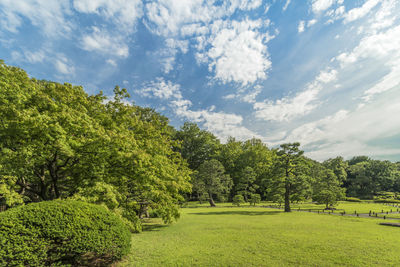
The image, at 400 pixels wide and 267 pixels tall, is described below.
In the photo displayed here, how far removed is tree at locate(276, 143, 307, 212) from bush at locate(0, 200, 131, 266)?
25.5 m

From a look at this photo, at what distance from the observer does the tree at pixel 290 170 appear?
26672 mm

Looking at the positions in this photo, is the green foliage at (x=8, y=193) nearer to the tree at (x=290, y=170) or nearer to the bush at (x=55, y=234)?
the bush at (x=55, y=234)

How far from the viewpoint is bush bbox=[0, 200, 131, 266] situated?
5190 mm

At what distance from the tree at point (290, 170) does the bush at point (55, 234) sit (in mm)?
25507

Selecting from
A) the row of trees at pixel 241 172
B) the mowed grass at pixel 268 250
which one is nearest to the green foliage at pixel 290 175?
the row of trees at pixel 241 172

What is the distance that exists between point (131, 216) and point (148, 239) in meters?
1.89

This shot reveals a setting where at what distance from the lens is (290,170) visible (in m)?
27.6

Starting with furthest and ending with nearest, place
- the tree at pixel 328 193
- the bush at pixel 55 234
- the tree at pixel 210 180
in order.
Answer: the tree at pixel 210 180
the tree at pixel 328 193
the bush at pixel 55 234

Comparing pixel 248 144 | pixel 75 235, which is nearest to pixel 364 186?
pixel 248 144

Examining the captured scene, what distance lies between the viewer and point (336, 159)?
70375mm

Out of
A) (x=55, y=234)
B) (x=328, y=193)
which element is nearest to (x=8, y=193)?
(x=55, y=234)

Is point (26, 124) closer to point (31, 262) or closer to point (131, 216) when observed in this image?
point (31, 262)

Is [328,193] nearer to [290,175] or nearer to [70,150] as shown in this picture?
[290,175]

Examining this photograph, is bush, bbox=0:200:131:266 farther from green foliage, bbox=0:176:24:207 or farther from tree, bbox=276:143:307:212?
tree, bbox=276:143:307:212
